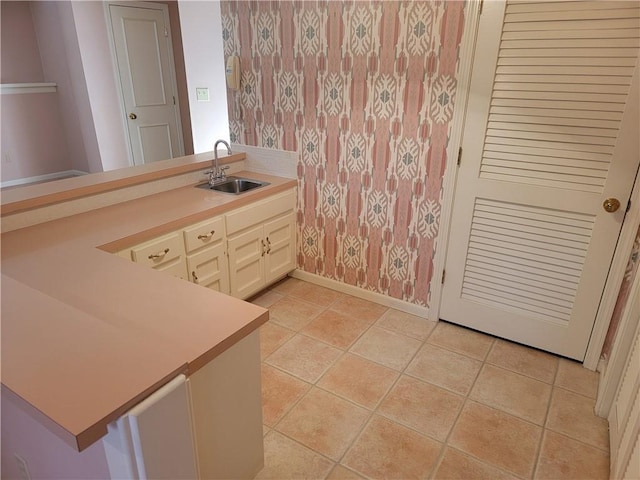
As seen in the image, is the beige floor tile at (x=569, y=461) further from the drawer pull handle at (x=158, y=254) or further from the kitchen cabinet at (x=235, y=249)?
the drawer pull handle at (x=158, y=254)

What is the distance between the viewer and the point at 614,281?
88.6 inches

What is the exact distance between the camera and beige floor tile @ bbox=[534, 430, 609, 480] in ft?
5.93

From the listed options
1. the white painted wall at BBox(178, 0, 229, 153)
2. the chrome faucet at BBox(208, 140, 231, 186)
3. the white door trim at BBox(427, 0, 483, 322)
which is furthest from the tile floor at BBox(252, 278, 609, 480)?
the white painted wall at BBox(178, 0, 229, 153)

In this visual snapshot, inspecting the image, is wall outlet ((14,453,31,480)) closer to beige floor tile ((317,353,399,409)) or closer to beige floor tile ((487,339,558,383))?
beige floor tile ((317,353,399,409))

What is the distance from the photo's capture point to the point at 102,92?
5133mm

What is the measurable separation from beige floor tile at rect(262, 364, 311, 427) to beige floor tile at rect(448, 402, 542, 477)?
2.48 ft

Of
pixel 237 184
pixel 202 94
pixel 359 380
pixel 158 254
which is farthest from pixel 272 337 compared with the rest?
pixel 202 94

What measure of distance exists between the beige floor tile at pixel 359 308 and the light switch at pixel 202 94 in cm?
309

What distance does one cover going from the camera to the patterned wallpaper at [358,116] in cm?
248

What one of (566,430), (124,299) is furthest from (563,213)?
(124,299)

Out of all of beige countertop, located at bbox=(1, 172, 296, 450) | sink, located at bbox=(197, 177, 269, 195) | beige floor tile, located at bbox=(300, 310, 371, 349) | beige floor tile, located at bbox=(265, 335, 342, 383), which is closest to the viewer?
beige countertop, located at bbox=(1, 172, 296, 450)

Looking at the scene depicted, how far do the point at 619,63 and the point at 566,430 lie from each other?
167 centimetres

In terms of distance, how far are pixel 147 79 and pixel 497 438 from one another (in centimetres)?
515

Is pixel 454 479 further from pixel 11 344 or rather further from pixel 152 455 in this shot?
pixel 11 344
